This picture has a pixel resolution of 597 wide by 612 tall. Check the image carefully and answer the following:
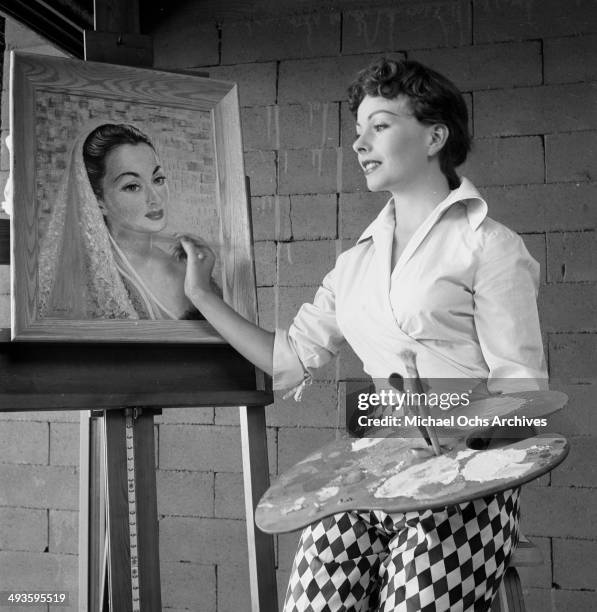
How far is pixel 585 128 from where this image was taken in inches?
114

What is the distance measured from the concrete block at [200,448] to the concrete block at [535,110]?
1.43m

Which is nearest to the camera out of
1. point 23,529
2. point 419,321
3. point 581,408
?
point 419,321

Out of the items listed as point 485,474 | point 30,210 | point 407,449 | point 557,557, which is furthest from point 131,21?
point 557,557

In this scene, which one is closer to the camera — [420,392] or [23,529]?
[420,392]

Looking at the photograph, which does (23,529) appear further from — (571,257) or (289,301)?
(571,257)

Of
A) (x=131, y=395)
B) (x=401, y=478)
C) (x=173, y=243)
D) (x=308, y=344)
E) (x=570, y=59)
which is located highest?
(x=570, y=59)

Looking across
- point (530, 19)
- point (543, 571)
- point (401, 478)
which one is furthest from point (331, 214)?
point (401, 478)

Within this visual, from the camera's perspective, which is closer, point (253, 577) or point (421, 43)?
point (253, 577)

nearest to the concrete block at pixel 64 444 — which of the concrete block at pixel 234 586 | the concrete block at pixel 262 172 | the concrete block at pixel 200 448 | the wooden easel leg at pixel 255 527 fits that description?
the concrete block at pixel 200 448

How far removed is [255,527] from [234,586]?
119cm

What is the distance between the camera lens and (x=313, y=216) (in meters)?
3.12

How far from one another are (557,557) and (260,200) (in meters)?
1.63

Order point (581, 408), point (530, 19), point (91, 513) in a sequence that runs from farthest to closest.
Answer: point (530, 19)
point (581, 408)
point (91, 513)

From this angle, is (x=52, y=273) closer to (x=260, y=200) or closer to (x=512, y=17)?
(x=260, y=200)
